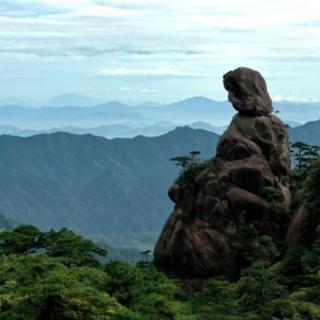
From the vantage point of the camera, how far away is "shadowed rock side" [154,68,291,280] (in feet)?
211

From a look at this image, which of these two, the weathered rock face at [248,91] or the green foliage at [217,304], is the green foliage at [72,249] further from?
the weathered rock face at [248,91]

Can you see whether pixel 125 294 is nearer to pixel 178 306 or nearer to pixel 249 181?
pixel 178 306

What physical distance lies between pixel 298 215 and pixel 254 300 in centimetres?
1923

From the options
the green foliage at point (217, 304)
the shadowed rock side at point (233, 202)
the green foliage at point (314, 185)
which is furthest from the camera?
the shadowed rock side at point (233, 202)

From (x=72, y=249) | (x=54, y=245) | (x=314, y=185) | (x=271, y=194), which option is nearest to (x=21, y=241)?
(x=54, y=245)

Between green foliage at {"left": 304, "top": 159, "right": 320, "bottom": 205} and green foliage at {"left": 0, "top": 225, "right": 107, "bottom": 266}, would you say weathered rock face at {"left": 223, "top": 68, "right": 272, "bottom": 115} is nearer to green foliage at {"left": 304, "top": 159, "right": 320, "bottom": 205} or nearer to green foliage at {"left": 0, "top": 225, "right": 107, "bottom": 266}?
green foliage at {"left": 304, "top": 159, "right": 320, "bottom": 205}

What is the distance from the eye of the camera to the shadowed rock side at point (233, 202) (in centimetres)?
6444

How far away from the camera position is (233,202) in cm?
6588

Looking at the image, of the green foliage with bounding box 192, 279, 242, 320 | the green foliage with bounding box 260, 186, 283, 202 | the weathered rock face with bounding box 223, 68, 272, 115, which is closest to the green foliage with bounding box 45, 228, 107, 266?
the green foliage with bounding box 192, 279, 242, 320

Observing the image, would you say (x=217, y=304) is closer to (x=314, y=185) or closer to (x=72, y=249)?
(x=72, y=249)

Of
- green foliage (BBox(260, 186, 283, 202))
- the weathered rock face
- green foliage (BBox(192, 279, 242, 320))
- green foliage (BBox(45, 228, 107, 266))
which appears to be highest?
the weathered rock face

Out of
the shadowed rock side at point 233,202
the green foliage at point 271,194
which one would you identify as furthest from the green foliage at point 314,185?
the shadowed rock side at point 233,202

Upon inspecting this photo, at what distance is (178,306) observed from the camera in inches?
1083

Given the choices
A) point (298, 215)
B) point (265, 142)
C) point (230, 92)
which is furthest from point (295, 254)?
point (230, 92)
